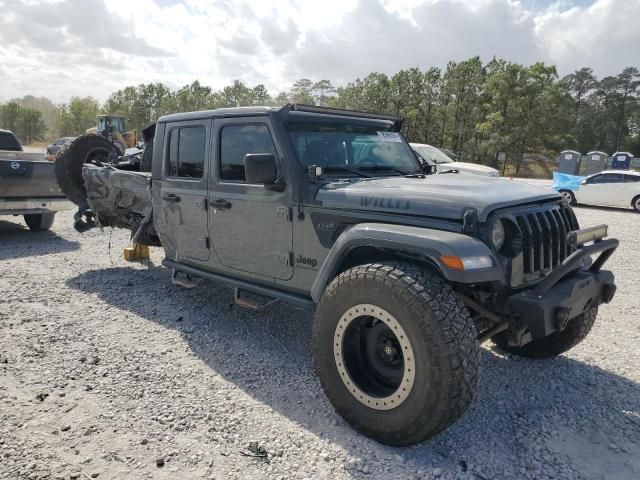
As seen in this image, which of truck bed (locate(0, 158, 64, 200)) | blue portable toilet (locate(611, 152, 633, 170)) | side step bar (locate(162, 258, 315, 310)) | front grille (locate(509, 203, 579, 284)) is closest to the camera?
front grille (locate(509, 203, 579, 284))

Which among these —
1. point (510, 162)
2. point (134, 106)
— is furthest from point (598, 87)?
point (134, 106)

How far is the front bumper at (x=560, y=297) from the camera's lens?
270 cm

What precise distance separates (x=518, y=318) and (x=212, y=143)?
9.17 ft

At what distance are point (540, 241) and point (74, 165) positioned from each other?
6.05 meters

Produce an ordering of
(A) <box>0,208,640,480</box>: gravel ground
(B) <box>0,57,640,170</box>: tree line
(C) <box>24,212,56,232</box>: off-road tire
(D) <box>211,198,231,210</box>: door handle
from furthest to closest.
Result: (B) <box>0,57,640,170</box>: tree line
(C) <box>24,212,56,232</box>: off-road tire
(D) <box>211,198,231,210</box>: door handle
(A) <box>0,208,640,480</box>: gravel ground

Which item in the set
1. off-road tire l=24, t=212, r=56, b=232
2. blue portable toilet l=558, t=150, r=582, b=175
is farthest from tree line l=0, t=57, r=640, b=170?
off-road tire l=24, t=212, r=56, b=232

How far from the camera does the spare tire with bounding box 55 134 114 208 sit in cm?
661

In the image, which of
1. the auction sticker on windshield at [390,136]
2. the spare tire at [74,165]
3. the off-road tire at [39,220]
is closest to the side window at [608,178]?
the auction sticker on windshield at [390,136]

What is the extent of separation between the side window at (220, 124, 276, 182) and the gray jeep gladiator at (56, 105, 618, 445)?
0.05 ft

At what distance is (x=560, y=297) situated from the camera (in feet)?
9.20

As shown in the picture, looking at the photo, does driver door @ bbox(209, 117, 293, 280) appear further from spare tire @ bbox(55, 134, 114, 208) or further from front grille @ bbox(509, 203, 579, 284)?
spare tire @ bbox(55, 134, 114, 208)

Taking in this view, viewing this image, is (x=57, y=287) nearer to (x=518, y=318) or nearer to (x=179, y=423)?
(x=179, y=423)

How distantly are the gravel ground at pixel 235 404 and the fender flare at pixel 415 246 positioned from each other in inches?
38.0

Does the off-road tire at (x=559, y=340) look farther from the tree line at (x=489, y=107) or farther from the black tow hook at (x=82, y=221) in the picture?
the tree line at (x=489, y=107)
